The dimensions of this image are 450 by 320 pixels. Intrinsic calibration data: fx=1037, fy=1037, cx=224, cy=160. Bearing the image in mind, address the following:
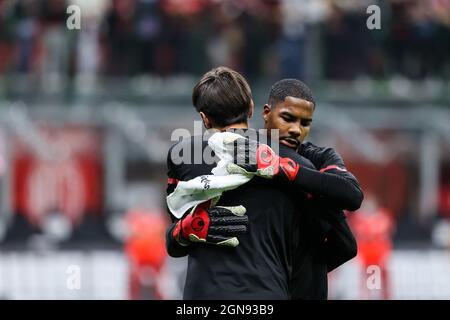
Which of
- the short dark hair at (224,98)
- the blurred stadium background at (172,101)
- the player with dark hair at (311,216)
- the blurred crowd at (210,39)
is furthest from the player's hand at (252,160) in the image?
the blurred crowd at (210,39)

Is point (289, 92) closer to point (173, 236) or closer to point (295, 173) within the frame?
point (295, 173)

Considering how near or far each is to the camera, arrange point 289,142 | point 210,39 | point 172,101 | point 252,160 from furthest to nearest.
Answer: point 210,39 < point 172,101 < point 289,142 < point 252,160

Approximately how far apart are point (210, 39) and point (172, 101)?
1014 millimetres

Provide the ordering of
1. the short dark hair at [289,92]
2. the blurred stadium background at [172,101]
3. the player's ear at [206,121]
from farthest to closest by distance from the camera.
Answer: the blurred stadium background at [172,101] < the short dark hair at [289,92] < the player's ear at [206,121]

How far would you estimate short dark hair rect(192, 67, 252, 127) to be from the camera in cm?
390

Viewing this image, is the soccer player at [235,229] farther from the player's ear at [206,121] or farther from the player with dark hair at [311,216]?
the player with dark hair at [311,216]

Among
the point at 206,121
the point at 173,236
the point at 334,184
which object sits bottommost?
the point at 173,236

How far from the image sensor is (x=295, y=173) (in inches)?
153

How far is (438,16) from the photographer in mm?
14625

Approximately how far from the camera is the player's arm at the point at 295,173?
12.6 feet

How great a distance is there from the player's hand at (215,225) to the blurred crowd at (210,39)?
10166 millimetres

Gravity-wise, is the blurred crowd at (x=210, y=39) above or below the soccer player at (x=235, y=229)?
above

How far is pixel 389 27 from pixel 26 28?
5008 mm


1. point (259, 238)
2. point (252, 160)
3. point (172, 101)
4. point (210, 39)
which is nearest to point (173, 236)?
point (259, 238)
